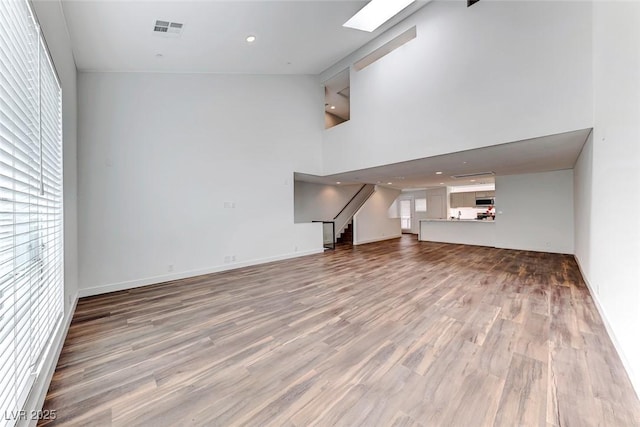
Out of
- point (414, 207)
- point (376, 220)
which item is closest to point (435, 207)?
point (414, 207)

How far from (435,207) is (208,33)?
12.0 metres

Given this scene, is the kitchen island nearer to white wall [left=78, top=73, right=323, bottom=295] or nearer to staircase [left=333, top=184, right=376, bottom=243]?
staircase [left=333, top=184, right=376, bottom=243]

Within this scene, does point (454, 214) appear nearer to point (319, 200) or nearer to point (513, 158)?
point (319, 200)

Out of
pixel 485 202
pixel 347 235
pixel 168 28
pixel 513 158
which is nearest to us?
pixel 168 28

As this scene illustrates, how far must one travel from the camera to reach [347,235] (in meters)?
10.5

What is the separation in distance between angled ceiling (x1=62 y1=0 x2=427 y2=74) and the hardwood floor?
392 centimetres

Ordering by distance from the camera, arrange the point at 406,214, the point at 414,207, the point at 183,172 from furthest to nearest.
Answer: the point at 406,214, the point at 414,207, the point at 183,172

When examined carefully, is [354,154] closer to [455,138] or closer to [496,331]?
[455,138]

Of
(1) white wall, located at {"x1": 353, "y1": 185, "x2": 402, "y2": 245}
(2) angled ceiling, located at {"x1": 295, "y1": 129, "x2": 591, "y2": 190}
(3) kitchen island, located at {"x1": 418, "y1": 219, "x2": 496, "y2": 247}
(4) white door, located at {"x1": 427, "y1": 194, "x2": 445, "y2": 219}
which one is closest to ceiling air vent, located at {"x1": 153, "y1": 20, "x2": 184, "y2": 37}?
(2) angled ceiling, located at {"x1": 295, "y1": 129, "x2": 591, "y2": 190}

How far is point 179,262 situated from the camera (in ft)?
17.3

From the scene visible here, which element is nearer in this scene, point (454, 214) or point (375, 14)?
point (375, 14)

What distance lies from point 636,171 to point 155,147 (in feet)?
21.3

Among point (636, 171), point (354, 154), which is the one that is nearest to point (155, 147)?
point (354, 154)

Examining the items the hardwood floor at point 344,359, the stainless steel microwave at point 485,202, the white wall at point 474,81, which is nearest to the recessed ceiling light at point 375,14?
the white wall at point 474,81
